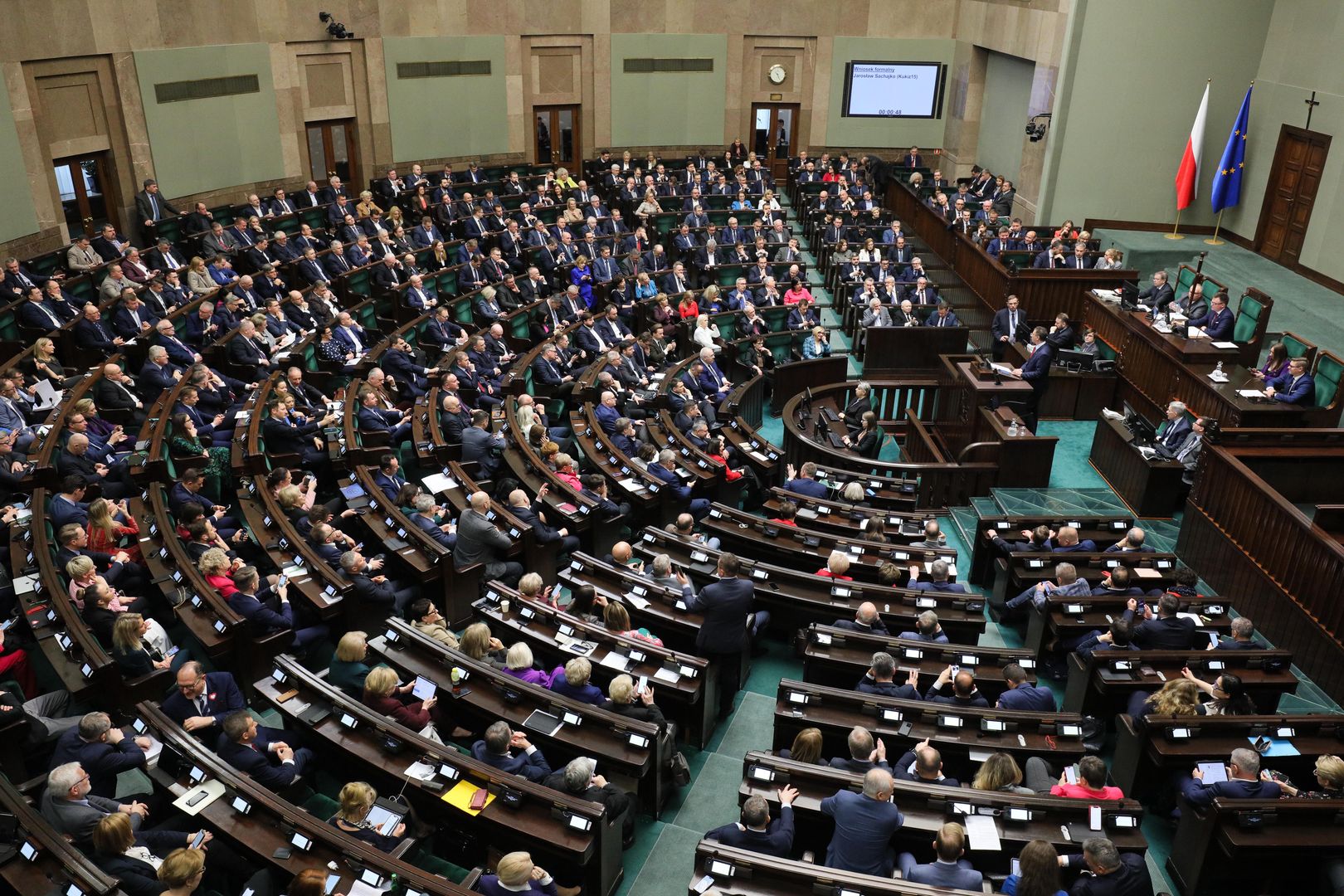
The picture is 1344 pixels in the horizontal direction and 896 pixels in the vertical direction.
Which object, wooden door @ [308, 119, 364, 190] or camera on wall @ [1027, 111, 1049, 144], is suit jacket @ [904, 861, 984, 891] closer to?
camera on wall @ [1027, 111, 1049, 144]

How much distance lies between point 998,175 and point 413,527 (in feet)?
52.3

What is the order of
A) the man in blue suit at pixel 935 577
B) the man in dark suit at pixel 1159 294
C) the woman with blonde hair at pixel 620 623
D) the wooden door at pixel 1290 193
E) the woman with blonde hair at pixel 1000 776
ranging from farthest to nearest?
1. the wooden door at pixel 1290 193
2. the man in dark suit at pixel 1159 294
3. the man in blue suit at pixel 935 577
4. the woman with blonde hair at pixel 620 623
5. the woman with blonde hair at pixel 1000 776

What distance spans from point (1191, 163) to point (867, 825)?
14.5 meters

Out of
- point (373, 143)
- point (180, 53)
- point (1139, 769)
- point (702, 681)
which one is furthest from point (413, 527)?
point (373, 143)

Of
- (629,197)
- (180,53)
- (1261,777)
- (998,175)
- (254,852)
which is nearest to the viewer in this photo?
(254,852)

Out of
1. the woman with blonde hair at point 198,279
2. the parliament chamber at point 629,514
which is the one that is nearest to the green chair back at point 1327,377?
the parliament chamber at point 629,514

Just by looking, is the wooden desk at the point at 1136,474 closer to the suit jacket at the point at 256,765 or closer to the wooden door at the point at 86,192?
the suit jacket at the point at 256,765

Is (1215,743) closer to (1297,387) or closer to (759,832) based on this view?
(759,832)

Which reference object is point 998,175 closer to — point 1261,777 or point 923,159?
Result: point 923,159

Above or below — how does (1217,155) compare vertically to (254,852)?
above

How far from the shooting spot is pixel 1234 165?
15430mm

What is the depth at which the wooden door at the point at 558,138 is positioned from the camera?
2142cm

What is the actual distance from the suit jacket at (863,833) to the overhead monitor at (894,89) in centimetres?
2028

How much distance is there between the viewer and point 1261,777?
213 inches
